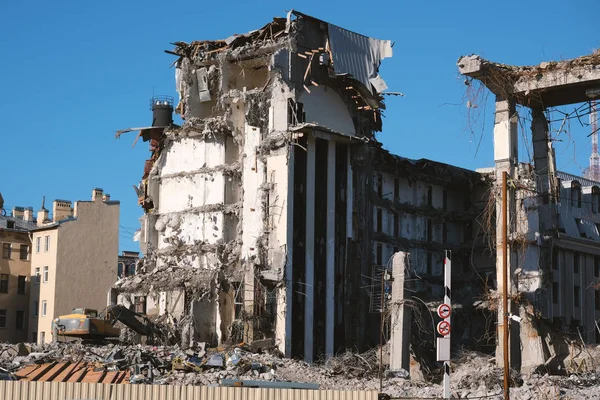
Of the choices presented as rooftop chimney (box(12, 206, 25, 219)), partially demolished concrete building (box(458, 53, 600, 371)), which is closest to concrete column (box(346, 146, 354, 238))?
partially demolished concrete building (box(458, 53, 600, 371))

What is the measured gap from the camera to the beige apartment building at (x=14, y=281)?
82.2 metres

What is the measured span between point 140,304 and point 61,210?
96.3 feet

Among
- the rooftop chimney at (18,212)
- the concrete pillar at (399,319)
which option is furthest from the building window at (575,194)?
the rooftop chimney at (18,212)

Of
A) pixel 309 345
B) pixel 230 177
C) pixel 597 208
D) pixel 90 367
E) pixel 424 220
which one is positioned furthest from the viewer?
pixel 597 208

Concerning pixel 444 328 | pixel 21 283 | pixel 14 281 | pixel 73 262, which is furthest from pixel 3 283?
pixel 444 328

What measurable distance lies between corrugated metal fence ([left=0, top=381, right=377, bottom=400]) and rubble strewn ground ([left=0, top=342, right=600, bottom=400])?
10015 millimetres

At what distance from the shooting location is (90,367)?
40.9 m

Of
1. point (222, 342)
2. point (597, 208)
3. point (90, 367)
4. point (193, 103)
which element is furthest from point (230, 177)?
point (597, 208)

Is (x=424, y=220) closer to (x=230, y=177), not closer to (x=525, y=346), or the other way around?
(x=230, y=177)

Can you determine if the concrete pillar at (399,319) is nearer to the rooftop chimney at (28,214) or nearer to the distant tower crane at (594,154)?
the distant tower crane at (594,154)

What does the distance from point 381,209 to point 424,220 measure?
4919 mm

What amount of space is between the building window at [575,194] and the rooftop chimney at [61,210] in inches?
1584

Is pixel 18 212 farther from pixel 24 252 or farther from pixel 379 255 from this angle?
pixel 379 255

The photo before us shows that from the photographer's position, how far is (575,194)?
70.2 m
